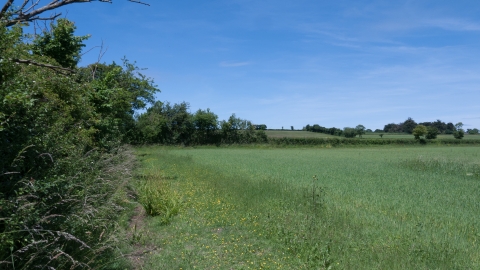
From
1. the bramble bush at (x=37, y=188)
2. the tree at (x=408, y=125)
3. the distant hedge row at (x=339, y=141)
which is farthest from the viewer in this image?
the tree at (x=408, y=125)

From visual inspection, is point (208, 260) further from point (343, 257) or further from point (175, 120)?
point (175, 120)

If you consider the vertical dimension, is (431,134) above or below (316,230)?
above

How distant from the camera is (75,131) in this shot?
26.0 feet

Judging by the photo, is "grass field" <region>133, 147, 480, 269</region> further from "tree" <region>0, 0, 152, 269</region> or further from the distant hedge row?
the distant hedge row

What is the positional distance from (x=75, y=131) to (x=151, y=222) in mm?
3249

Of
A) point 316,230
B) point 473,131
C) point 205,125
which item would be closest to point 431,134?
point 473,131

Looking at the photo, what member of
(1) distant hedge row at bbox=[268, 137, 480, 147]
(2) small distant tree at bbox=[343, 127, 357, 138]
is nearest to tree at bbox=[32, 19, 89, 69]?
(1) distant hedge row at bbox=[268, 137, 480, 147]

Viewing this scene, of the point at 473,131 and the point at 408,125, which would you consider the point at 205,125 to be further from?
the point at 473,131

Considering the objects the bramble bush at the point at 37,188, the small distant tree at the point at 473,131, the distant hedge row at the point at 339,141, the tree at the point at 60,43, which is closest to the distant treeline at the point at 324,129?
the distant hedge row at the point at 339,141

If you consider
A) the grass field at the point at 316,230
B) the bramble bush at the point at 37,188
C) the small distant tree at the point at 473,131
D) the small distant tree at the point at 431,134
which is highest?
the small distant tree at the point at 473,131

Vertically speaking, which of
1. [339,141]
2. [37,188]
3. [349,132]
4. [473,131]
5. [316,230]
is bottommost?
[316,230]

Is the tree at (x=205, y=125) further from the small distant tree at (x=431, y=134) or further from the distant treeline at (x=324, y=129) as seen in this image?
the small distant tree at (x=431, y=134)

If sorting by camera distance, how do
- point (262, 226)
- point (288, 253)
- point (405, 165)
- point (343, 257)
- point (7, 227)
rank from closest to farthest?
point (7, 227) → point (343, 257) → point (288, 253) → point (262, 226) → point (405, 165)

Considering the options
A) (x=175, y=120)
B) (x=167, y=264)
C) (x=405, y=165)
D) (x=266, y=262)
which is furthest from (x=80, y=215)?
(x=175, y=120)
